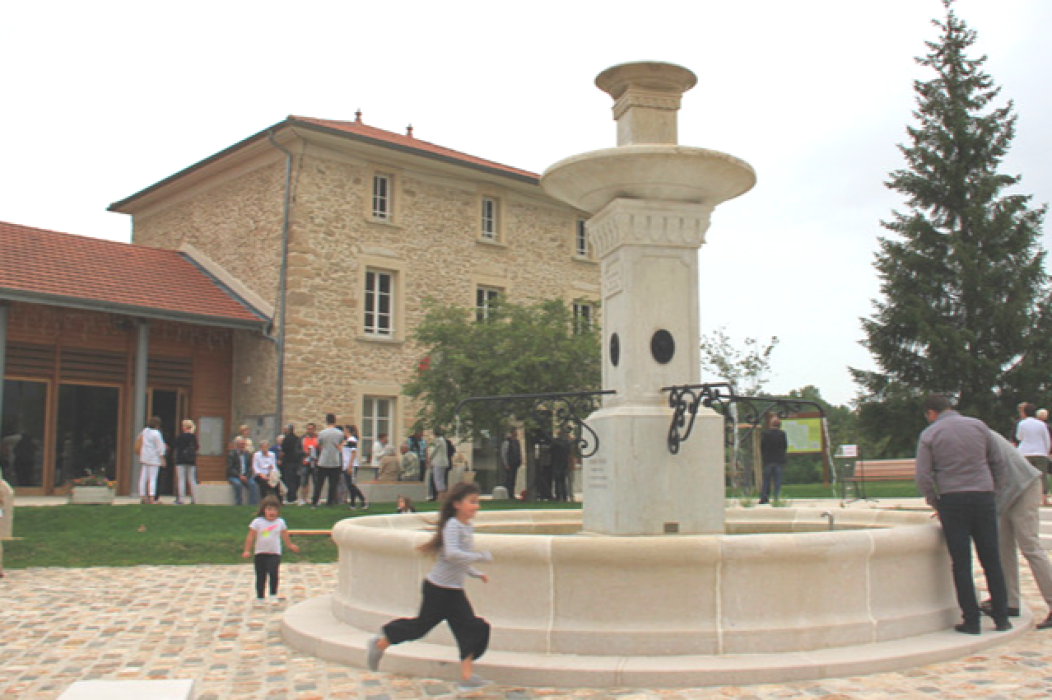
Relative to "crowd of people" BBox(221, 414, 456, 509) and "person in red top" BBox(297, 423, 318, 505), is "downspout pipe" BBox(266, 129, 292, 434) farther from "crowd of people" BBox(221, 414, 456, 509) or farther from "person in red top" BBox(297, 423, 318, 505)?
"person in red top" BBox(297, 423, 318, 505)

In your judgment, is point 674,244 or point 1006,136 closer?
point 674,244

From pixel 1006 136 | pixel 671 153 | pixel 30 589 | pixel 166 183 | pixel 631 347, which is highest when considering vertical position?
pixel 1006 136

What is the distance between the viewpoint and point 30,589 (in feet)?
31.6

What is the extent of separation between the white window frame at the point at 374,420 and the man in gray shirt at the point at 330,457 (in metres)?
6.54

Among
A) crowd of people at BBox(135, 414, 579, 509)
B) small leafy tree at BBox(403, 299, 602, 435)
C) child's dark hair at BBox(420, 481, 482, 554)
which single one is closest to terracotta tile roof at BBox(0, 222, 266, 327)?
crowd of people at BBox(135, 414, 579, 509)

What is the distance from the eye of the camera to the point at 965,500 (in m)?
6.38

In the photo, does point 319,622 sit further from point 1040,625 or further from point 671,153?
point 1040,625

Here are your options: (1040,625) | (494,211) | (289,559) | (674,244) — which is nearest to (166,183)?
(494,211)

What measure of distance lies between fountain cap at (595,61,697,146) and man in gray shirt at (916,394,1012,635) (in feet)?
10.4

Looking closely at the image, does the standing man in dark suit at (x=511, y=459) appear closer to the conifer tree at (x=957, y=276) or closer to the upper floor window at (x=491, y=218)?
the upper floor window at (x=491, y=218)

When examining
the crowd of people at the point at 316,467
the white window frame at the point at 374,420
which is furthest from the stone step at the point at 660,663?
the white window frame at the point at 374,420

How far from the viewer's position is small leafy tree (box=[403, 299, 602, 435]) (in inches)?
849

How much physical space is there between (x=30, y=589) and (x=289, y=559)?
3.28 metres

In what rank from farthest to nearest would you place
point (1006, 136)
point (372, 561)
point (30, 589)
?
point (1006, 136)
point (30, 589)
point (372, 561)
